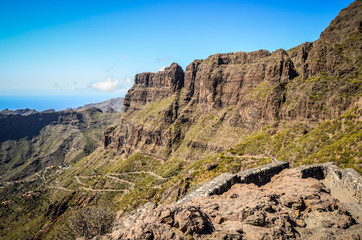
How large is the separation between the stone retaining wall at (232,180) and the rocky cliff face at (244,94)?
3687cm

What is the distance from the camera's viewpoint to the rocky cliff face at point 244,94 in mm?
49531

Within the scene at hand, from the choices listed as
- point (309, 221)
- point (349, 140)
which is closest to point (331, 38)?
point (349, 140)

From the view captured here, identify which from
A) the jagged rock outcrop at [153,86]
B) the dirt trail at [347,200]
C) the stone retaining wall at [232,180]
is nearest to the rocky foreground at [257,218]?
the dirt trail at [347,200]

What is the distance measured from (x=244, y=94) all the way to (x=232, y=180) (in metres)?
71.8

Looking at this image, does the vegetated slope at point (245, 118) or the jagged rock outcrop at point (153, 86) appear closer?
the vegetated slope at point (245, 118)

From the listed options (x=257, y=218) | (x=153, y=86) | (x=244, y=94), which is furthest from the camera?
(x=153, y=86)

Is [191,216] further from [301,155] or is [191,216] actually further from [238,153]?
[238,153]

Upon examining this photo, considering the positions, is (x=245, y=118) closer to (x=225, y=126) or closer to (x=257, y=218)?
(x=225, y=126)

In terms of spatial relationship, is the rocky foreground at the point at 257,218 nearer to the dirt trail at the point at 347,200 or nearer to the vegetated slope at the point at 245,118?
the dirt trail at the point at 347,200

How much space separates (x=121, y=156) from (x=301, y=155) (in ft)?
383

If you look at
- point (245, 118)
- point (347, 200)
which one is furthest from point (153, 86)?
point (347, 200)

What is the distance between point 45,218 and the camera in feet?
255

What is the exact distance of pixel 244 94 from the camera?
271ft

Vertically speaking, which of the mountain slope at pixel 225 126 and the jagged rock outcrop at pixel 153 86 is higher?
the jagged rock outcrop at pixel 153 86
